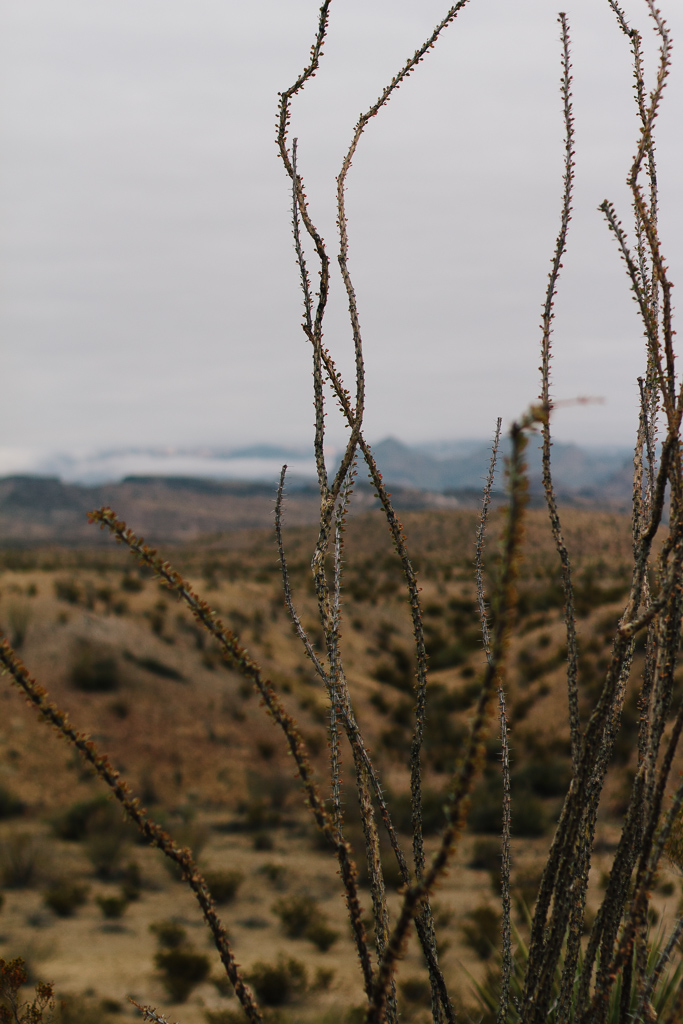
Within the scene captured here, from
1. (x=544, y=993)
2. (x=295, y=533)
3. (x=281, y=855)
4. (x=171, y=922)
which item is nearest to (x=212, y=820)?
(x=281, y=855)

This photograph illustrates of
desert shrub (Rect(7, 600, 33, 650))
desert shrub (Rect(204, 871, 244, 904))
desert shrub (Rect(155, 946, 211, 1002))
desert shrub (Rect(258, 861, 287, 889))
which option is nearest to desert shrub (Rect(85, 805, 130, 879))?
desert shrub (Rect(204, 871, 244, 904))

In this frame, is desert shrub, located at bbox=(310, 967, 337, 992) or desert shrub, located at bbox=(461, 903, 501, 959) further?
desert shrub, located at bbox=(461, 903, 501, 959)

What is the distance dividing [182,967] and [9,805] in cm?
613

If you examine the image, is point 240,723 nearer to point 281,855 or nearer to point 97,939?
point 281,855

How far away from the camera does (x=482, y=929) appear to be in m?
9.69

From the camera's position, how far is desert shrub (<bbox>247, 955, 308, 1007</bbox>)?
8.38 meters

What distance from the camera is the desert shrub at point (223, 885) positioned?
10.7 m

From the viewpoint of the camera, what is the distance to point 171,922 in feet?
32.8

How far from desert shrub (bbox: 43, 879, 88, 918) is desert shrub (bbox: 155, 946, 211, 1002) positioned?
200cm

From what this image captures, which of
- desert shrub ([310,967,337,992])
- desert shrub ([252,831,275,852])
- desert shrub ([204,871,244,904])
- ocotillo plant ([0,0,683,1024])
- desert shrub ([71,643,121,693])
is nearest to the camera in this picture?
ocotillo plant ([0,0,683,1024])

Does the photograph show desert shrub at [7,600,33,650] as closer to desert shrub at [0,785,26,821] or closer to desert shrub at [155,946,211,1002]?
desert shrub at [0,785,26,821]

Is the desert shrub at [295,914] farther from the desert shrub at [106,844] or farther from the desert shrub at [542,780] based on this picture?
the desert shrub at [542,780]

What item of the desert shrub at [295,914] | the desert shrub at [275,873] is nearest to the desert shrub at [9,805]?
the desert shrub at [275,873]

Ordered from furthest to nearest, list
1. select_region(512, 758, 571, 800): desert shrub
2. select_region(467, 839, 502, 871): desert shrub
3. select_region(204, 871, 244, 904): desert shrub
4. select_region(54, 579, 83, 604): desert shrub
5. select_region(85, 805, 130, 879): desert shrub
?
select_region(54, 579, 83, 604): desert shrub
select_region(512, 758, 571, 800): desert shrub
select_region(467, 839, 502, 871): desert shrub
select_region(85, 805, 130, 879): desert shrub
select_region(204, 871, 244, 904): desert shrub
